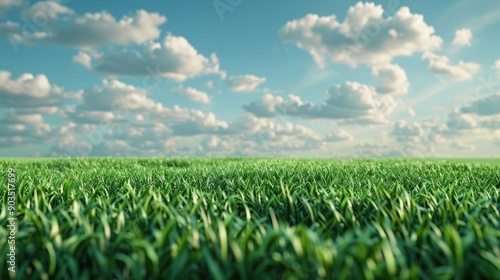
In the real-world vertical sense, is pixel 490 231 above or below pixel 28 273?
above

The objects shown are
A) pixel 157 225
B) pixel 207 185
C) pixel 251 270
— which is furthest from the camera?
pixel 207 185

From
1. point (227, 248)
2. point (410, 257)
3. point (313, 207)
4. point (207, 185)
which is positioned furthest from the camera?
point (207, 185)

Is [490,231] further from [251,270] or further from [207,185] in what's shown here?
[207,185]

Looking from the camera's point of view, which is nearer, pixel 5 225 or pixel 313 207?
pixel 5 225

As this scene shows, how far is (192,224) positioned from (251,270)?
673 mm

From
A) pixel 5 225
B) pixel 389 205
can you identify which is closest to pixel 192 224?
pixel 5 225

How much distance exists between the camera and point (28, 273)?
288 centimetres

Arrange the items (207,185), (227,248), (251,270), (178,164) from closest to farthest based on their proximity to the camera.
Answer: (251,270)
(227,248)
(207,185)
(178,164)

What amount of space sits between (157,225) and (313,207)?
1.68 meters

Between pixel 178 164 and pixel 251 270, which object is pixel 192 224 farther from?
pixel 178 164

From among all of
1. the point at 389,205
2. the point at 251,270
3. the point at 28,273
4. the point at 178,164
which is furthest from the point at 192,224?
the point at 178,164

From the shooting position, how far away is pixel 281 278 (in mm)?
2666

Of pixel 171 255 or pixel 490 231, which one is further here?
pixel 490 231

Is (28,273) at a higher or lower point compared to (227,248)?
lower
